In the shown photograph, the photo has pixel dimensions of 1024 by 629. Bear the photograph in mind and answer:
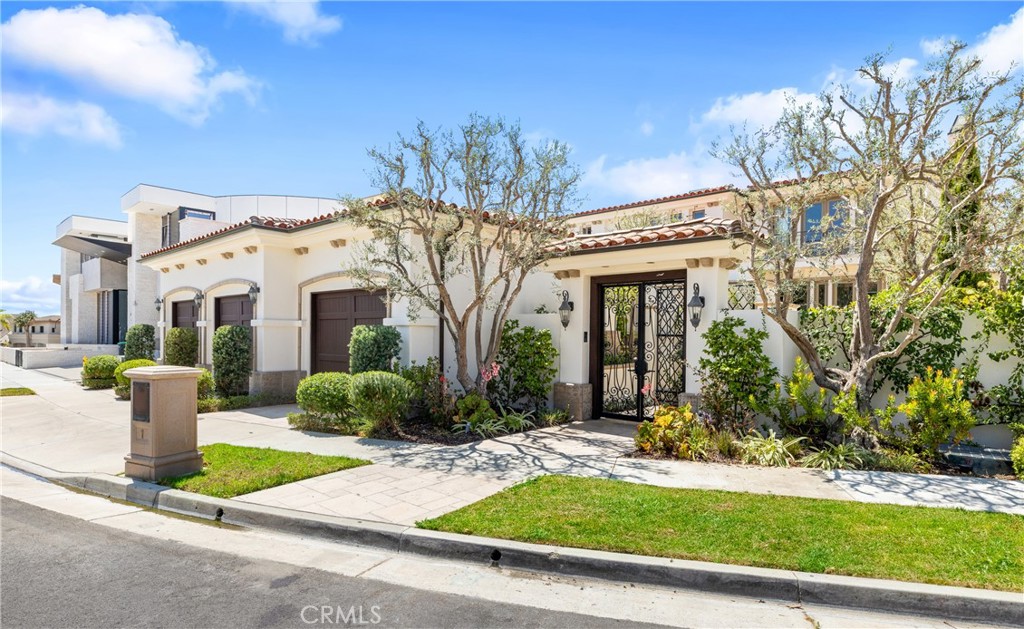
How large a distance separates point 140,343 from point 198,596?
653 inches

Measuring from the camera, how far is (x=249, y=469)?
6867 mm

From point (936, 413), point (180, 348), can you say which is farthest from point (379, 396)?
point (180, 348)

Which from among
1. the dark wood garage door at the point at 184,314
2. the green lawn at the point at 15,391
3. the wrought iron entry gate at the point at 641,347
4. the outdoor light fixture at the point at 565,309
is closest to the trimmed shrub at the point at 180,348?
the dark wood garage door at the point at 184,314

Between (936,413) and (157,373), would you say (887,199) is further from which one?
(157,373)

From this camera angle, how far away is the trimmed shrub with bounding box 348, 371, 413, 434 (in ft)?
29.1

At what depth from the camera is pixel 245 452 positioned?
7.85 meters

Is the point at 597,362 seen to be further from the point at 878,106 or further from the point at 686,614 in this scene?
the point at 686,614

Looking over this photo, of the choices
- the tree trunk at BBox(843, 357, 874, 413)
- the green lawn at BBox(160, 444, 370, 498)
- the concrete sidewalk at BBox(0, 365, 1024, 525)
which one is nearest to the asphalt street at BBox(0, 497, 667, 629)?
the concrete sidewalk at BBox(0, 365, 1024, 525)

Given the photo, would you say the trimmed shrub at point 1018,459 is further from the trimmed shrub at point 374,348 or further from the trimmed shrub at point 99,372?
the trimmed shrub at point 99,372

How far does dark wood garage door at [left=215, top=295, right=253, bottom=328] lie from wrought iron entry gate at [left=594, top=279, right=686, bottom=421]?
8909 millimetres

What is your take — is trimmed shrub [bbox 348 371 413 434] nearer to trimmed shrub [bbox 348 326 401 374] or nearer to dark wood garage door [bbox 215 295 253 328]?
trimmed shrub [bbox 348 326 401 374]

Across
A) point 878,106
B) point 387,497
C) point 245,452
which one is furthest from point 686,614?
point 878,106

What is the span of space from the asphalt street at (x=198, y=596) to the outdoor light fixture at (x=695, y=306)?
654 cm

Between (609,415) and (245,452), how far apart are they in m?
6.52
